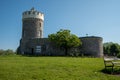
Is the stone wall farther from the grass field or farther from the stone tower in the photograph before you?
the grass field

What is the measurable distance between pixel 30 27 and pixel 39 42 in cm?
495

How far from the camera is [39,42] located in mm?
47719

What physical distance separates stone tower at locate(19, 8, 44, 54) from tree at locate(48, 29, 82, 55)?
784cm

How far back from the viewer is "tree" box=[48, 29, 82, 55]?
138ft

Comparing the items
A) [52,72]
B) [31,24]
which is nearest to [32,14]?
[31,24]

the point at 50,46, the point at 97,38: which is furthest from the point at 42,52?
the point at 97,38

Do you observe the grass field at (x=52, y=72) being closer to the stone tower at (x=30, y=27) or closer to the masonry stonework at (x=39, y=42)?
the masonry stonework at (x=39, y=42)

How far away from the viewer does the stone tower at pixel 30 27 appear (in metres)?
49.7

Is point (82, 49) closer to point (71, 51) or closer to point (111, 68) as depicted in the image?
point (71, 51)

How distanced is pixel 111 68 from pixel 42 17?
1659 inches

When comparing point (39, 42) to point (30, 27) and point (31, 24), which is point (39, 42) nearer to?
point (30, 27)

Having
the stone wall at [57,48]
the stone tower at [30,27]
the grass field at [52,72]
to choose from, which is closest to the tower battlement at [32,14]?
the stone tower at [30,27]

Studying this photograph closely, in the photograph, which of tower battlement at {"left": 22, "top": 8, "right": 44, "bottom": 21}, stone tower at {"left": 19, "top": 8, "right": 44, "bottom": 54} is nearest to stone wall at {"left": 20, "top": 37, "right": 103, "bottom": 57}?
stone tower at {"left": 19, "top": 8, "right": 44, "bottom": 54}

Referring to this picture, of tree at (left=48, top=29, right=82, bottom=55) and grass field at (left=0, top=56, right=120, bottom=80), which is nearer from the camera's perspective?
grass field at (left=0, top=56, right=120, bottom=80)
